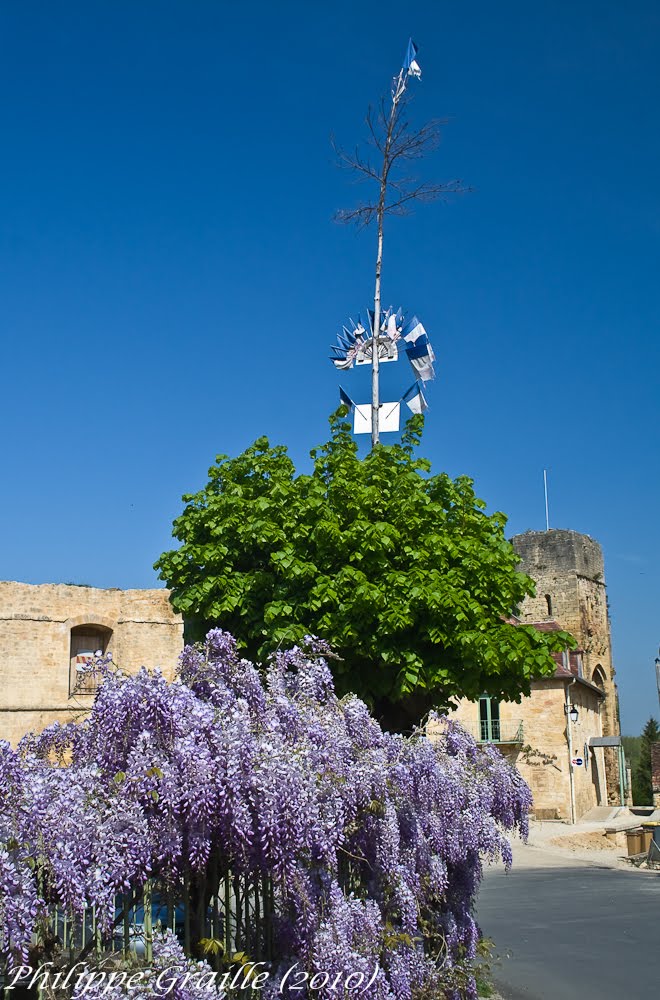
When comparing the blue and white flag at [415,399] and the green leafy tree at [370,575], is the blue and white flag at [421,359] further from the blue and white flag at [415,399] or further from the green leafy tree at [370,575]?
the green leafy tree at [370,575]

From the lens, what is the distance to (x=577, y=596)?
42.8 metres

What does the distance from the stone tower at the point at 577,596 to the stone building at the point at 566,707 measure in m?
0.04

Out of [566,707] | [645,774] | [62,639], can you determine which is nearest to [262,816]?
[62,639]

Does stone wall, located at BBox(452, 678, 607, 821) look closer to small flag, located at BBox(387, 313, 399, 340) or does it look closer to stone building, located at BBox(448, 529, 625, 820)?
stone building, located at BBox(448, 529, 625, 820)

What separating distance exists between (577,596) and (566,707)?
11062 mm

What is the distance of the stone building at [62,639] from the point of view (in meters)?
24.1

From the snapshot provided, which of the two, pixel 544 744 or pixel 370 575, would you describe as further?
pixel 544 744

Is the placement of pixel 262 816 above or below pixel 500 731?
below

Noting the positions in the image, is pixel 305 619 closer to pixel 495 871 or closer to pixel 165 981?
pixel 165 981

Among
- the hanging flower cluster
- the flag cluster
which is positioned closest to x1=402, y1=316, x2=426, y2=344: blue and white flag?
the flag cluster

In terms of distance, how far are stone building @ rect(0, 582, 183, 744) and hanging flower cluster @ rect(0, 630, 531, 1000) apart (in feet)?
56.5

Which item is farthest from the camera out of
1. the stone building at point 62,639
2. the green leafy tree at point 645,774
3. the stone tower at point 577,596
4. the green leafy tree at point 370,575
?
the green leafy tree at point 645,774

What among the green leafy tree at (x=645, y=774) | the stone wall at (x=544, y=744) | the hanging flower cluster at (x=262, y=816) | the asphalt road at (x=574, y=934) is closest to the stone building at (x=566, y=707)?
the stone wall at (x=544, y=744)

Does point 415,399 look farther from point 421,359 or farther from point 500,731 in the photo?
point 500,731
